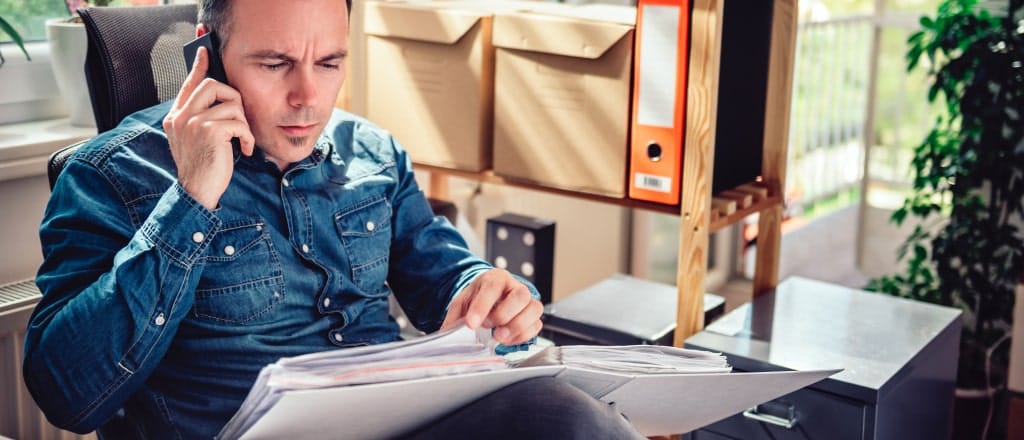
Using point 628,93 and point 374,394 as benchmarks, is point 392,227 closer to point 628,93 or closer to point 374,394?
point 628,93

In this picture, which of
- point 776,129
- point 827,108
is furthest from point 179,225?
point 827,108

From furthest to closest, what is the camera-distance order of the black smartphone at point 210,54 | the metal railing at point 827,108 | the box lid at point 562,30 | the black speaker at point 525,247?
1. the metal railing at point 827,108
2. the black speaker at point 525,247
3. the box lid at point 562,30
4. the black smartphone at point 210,54

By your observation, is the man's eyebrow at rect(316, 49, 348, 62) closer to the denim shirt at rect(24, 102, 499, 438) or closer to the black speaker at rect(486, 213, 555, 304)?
the denim shirt at rect(24, 102, 499, 438)

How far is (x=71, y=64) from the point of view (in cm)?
179

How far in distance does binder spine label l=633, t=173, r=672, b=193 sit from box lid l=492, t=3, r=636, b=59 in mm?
208

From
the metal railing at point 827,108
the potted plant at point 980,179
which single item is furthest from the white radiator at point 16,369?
the metal railing at point 827,108

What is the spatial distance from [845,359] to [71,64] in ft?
4.31

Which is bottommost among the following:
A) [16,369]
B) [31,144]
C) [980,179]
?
[16,369]

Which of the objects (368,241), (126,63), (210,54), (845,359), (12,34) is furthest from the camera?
(12,34)

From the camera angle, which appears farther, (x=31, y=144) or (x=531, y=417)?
(x=31, y=144)

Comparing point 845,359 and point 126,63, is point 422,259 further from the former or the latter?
point 845,359

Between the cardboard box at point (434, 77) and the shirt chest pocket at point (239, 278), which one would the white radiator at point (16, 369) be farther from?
the cardboard box at point (434, 77)

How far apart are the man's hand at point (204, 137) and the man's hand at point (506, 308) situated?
32 centimetres

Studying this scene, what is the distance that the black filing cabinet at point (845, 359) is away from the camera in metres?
1.55
